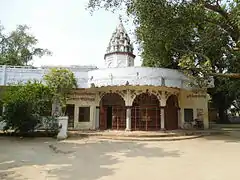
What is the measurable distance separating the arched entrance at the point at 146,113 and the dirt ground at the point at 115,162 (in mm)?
6382

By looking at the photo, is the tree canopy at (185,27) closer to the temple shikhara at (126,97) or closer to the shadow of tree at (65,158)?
the temple shikhara at (126,97)

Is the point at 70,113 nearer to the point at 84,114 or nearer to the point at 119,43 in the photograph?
the point at 84,114

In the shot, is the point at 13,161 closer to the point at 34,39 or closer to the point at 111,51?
the point at 111,51

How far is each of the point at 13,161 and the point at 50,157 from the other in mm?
1348

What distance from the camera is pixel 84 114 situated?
20797mm

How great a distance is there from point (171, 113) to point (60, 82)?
8.86 meters

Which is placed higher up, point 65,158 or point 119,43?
point 119,43

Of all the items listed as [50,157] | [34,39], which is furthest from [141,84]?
[34,39]

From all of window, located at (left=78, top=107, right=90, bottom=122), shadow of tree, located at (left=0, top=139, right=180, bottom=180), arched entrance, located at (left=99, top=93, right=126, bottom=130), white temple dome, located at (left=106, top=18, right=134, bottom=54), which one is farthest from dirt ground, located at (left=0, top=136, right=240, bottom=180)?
white temple dome, located at (left=106, top=18, right=134, bottom=54)

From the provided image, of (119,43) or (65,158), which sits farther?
(119,43)

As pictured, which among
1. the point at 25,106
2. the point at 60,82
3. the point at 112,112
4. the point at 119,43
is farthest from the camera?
the point at 119,43

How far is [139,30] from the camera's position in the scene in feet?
59.4

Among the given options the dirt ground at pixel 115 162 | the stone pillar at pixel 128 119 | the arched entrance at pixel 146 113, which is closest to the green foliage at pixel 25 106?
the dirt ground at pixel 115 162

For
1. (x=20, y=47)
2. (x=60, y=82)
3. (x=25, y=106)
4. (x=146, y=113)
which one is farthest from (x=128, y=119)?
(x=20, y=47)
